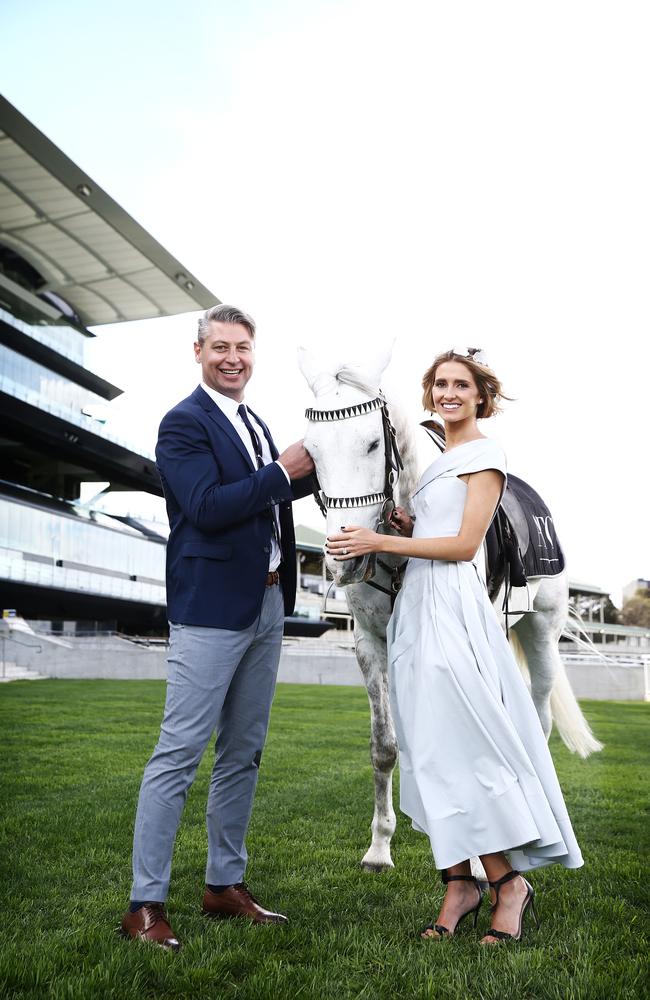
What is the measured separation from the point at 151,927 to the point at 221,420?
6.75 ft

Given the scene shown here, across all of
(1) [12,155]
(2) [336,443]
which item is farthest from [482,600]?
(1) [12,155]

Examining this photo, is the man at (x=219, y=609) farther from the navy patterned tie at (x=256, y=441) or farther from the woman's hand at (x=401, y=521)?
the woman's hand at (x=401, y=521)

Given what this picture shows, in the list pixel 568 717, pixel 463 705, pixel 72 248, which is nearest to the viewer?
pixel 463 705

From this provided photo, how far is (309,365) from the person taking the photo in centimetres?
360

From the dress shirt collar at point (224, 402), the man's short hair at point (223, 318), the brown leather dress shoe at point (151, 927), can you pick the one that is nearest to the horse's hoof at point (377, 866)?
the brown leather dress shoe at point (151, 927)

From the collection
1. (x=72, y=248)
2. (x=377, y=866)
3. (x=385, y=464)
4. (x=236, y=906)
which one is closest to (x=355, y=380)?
(x=385, y=464)

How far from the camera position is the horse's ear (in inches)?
140

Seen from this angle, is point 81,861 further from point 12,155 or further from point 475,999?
point 12,155

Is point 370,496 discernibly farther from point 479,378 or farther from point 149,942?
point 149,942

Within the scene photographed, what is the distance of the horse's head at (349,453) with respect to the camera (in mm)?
3248

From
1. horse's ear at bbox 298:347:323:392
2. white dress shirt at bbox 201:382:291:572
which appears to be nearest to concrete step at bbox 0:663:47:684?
white dress shirt at bbox 201:382:291:572

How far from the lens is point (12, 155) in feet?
109

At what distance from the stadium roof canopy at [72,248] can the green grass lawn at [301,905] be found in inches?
1208

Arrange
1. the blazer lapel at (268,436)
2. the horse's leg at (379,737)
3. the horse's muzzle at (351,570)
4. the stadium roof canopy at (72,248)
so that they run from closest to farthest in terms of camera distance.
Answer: the horse's muzzle at (351,570)
the blazer lapel at (268,436)
the horse's leg at (379,737)
the stadium roof canopy at (72,248)
